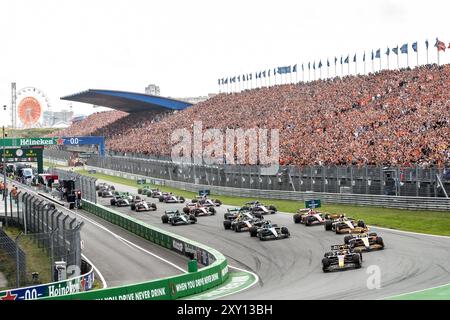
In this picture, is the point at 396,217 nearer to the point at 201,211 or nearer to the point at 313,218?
the point at 313,218

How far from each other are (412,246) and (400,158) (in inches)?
582

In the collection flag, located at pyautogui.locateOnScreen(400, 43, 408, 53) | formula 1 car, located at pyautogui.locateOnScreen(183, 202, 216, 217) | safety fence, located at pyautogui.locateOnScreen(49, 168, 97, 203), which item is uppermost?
flag, located at pyautogui.locateOnScreen(400, 43, 408, 53)

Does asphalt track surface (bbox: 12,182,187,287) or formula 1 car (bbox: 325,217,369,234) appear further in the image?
formula 1 car (bbox: 325,217,369,234)

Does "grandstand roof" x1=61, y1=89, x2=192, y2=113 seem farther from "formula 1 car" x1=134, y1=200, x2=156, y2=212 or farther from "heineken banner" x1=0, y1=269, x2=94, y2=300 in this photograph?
"heineken banner" x1=0, y1=269, x2=94, y2=300

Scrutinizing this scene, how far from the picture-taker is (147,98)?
104m

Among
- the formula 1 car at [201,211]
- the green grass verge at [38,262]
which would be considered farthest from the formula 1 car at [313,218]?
the green grass verge at [38,262]

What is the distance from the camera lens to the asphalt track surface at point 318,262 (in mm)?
18391

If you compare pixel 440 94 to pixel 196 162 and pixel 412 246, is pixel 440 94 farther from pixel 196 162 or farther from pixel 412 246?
pixel 412 246

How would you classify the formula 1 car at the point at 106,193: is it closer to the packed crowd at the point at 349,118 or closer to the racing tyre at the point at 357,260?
the packed crowd at the point at 349,118

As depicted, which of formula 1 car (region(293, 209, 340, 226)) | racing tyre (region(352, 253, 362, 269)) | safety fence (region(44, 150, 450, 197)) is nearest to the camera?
racing tyre (region(352, 253, 362, 269))

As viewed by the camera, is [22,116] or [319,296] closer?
[319,296]

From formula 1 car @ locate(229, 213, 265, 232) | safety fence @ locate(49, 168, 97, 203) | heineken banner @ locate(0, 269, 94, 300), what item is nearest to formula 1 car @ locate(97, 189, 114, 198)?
safety fence @ locate(49, 168, 97, 203)

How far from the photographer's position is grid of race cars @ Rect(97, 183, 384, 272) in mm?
21656

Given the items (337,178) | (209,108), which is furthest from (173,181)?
(209,108)
